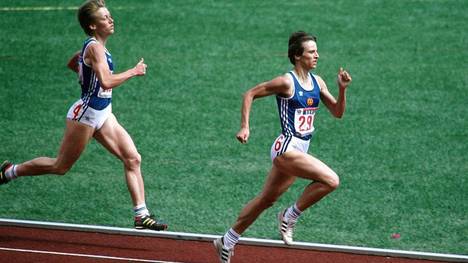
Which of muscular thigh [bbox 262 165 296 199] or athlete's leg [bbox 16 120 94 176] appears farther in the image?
athlete's leg [bbox 16 120 94 176]

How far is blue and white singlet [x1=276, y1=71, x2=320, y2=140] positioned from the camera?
25.3 feet

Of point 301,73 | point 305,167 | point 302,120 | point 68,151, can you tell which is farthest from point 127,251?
point 301,73

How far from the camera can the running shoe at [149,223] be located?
8.37m

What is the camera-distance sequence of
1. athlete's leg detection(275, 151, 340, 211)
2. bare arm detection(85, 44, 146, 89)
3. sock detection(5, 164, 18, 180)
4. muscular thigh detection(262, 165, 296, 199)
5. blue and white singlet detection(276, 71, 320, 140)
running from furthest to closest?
sock detection(5, 164, 18, 180) < bare arm detection(85, 44, 146, 89) < muscular thigh detection(262, 165, 296, 199) < blue and white singlet detection(276, 71, 320, 140) < athlete's leg detection(275, 151, 340, 211)

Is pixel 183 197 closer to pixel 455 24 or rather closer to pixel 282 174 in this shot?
pixel 282 174

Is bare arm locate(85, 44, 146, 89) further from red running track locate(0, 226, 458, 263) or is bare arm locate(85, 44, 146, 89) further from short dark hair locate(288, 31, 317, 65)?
red running track locate(0, 226, 458, 263)

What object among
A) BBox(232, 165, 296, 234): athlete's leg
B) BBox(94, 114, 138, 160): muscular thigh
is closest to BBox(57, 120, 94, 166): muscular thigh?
BBox(94, 114, 138, 160): muscular thigh

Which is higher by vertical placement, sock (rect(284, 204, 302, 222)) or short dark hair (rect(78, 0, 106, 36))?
short dark hair (rect(78, 0, 106, 36))

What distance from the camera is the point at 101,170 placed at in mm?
11023

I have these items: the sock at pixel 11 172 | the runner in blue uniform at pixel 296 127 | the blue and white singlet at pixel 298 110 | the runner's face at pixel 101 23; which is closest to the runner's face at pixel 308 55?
the runner in blue uniform at pixel 296 127

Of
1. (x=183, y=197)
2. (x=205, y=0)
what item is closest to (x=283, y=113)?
(x=183, y=197)

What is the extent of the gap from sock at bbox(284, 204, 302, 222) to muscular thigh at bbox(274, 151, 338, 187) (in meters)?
0.50

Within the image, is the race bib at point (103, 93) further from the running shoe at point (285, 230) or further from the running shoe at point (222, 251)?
Answer: the running shoe at point (285, 230)

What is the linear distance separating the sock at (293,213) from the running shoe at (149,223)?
3.77 feet
